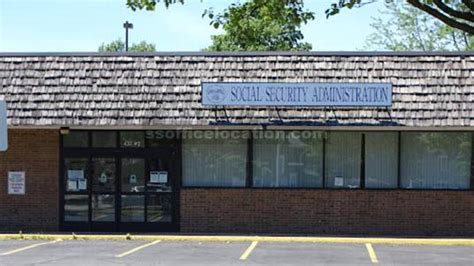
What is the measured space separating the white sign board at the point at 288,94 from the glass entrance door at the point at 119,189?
195 cm

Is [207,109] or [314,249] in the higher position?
[207,109]

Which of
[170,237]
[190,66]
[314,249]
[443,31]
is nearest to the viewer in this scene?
[314,249]

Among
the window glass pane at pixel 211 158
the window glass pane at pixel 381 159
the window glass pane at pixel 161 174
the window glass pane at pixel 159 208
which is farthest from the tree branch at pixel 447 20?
the window glass pane at pixel 159 208

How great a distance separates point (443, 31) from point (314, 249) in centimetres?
2657

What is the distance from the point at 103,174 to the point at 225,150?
3058mm

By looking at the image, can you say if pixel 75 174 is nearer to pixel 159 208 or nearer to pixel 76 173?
pixel 76 173

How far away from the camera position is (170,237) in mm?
17109

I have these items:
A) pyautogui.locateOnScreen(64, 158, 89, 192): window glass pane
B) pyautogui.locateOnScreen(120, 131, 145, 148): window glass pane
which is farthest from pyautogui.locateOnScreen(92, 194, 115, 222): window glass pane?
pyautogui.locateOnScreen(120, 131, 145, 148): window glass pane

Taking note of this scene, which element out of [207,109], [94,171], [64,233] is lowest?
[64,233]

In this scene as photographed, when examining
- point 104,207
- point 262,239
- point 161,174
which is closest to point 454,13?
point 262,239

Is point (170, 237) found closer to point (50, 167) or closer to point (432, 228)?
point (50, 167)

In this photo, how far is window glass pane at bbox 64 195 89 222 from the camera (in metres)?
18.5

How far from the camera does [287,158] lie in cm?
1845

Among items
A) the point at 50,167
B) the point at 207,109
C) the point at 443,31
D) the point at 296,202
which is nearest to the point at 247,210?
the point at 296,202
